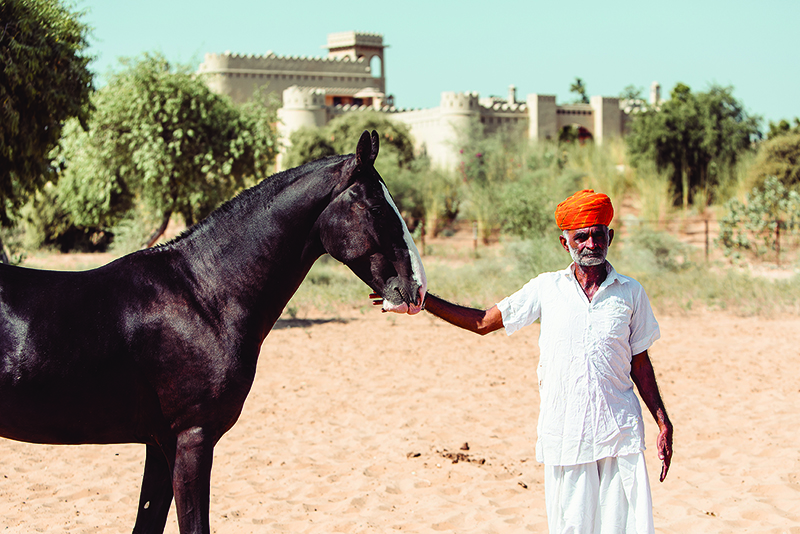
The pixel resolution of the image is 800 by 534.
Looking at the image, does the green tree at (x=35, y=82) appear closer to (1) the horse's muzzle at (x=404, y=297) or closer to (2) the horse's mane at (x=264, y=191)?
(2) the horse's mane at (x=264, y=191)

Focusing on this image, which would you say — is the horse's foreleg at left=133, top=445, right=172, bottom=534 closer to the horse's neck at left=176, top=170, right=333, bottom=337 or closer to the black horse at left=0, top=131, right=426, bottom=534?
the black horse at left=0, top=131, right=426, bottom=534

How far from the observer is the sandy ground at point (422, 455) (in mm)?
4105

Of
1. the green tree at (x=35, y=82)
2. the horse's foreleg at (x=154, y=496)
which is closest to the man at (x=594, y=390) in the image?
the horse's foreleg at (x=154, y=496)

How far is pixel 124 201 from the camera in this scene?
1959 centimetres

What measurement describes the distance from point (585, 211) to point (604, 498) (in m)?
1.04

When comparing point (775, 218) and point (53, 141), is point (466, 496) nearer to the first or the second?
point (53, 141)

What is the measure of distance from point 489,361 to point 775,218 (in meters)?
13.6

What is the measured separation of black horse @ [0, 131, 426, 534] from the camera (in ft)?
7.79

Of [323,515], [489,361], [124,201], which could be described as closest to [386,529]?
[323,515]

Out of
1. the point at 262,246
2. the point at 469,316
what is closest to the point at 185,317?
the point at 262,246

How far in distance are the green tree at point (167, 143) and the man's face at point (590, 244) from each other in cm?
1336

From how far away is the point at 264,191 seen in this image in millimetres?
2641

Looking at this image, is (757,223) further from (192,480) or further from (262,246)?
(192,480)

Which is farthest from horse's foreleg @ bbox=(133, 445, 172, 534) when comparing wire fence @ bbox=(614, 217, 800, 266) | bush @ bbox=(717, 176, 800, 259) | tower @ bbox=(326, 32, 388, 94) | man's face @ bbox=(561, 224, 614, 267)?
tower @ bbox=(326, 32, 388, 94)
